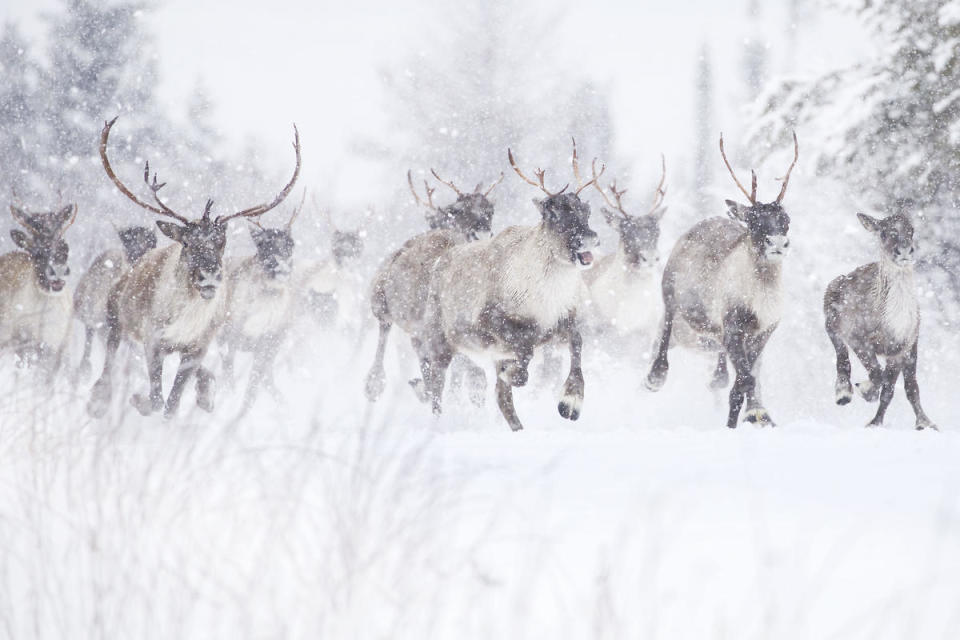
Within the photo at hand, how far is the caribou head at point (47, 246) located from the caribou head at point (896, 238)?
276 inches

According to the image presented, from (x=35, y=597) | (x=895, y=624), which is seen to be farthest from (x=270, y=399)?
(x=895, y=624)

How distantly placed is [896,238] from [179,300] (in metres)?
5.71

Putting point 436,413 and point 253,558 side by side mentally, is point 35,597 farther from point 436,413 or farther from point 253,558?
point 436,413

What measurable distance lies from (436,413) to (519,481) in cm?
432

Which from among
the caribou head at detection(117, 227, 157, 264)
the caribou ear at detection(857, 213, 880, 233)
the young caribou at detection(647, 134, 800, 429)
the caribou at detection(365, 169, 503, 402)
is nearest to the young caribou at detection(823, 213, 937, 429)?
the caribou ear at detection(857, 213, 880, 233)

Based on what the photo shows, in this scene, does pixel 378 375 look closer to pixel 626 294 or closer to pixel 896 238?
pixel 626 294

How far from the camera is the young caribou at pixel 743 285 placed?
7906 millimetres

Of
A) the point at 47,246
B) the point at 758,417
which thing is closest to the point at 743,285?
the point at 758,417

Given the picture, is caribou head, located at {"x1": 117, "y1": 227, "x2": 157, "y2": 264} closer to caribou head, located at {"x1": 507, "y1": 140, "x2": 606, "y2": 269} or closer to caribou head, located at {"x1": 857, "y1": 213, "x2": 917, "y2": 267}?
caribou head, located at {"x1": 507, "y1": 140, "x2": 606, "y2": 269}

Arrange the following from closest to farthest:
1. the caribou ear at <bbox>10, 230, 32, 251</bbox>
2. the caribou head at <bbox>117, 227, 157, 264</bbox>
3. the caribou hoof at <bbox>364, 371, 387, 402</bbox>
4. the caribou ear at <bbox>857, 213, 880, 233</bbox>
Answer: the caribou ear at <bbox>857, 213, 880, 233</bbox>
the caribou ear at <bbox>10, 230, 32, 251</bbox>
the caribou head at <bbox>117, 227, 157, 264</bbox>
the caribou hoof at <bbox>364, 371, 387, 402</bbox>

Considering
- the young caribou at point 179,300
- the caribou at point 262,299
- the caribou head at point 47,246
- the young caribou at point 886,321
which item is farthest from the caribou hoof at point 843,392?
the caribou head at point 47,246

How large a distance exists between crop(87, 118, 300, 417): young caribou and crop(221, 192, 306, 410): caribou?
2525mm

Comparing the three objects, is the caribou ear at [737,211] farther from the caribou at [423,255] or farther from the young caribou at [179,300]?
the young caribou at [179,300]

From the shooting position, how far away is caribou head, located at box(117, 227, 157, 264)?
10961mm
